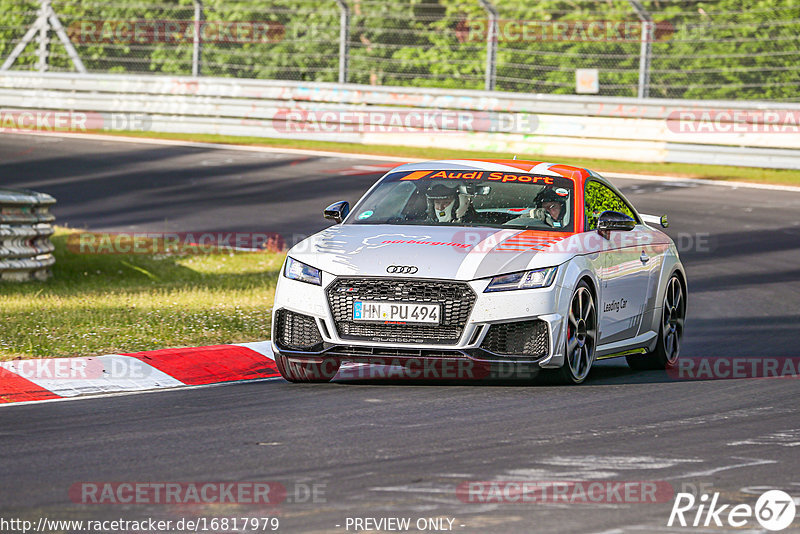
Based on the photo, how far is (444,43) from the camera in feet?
91.4

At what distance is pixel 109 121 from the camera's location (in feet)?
99.4

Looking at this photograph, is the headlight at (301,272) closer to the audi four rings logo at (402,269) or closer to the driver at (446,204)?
the audi four rings logo at (402,269)

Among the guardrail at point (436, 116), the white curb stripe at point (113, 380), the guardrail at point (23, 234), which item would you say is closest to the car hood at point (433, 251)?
the white curb stripe at point (113, 380)

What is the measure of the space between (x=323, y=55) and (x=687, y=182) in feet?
28.3

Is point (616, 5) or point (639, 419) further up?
point (616, 5)

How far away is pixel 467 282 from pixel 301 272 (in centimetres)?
111

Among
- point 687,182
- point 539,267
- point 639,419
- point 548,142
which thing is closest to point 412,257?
point 539,267

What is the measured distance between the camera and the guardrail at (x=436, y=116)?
2455 cm

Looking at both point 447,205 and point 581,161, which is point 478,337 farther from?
point 581,161

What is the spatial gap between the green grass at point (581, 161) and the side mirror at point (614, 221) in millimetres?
14748

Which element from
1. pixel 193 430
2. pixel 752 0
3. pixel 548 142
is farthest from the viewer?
pixel 752 0

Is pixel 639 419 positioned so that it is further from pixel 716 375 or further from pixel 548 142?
pixel 548 142

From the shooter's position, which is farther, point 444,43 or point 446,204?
point 444,43

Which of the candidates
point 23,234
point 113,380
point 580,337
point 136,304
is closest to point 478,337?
point 580,337
